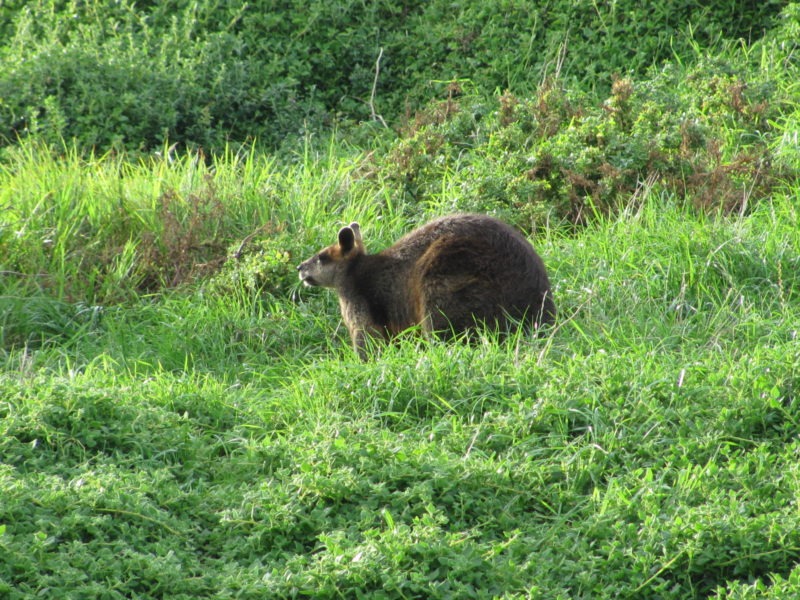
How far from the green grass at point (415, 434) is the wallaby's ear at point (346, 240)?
1.80 feet

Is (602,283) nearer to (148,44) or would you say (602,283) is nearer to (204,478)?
(204,478)

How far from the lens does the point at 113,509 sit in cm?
447

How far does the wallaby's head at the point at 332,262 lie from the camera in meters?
6.70

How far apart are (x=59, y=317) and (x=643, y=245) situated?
3530mm

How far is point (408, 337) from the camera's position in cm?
632

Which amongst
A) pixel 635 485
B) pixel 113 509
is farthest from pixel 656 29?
pixel 113 509

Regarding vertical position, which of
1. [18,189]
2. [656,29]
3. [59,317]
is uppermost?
[656,29]

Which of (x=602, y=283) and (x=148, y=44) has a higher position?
(x=148, y=44)

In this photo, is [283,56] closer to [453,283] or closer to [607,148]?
[607,148]

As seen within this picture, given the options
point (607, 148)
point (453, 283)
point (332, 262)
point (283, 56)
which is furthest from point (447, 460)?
point (283, 56)

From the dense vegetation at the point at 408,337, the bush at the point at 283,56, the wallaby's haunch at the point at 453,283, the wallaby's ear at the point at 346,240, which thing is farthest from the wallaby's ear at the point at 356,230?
the bush at the point at 283,56

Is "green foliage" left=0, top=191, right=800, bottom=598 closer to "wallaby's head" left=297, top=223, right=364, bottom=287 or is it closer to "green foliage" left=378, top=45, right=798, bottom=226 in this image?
"wallaby's head" left=297, top=223, right=364, bottom=287

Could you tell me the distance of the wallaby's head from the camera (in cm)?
670

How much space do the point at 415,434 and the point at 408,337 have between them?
1146 millimetres
